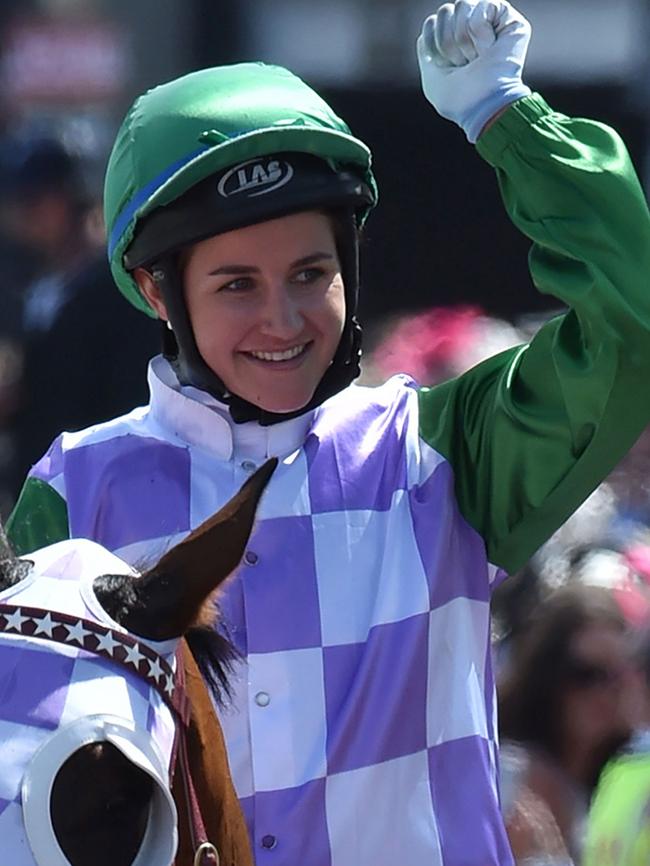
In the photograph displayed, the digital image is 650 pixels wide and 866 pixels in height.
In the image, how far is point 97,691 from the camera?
2.05m

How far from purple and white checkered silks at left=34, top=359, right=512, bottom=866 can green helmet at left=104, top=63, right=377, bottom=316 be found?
0.29 m

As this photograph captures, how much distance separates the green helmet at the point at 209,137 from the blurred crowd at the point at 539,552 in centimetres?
163

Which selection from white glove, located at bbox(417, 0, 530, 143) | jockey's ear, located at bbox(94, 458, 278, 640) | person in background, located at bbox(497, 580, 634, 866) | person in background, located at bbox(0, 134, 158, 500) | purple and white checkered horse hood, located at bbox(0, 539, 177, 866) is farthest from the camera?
person in background, located at bbox(0, 134, 158, 500)

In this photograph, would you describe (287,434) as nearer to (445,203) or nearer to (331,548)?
(331,548)

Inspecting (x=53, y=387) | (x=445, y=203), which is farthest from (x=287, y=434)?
(x=445, y=203)

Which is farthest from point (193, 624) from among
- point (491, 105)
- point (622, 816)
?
point (622, 816)

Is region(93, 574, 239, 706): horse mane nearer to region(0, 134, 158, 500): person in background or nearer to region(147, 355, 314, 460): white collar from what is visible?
region(147, 355, 314, 460): white collar

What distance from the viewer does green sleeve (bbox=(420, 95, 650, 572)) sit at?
→ 9.34 ft

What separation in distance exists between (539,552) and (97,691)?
10.3 ft

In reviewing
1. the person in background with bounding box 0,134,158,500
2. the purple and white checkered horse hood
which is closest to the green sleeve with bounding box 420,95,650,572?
the purple and white checkered horse hood

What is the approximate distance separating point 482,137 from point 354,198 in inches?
7.9

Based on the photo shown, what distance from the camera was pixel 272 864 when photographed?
2.84 m

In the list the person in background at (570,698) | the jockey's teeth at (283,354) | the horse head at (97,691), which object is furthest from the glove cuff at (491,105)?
the person in background at (570,698)

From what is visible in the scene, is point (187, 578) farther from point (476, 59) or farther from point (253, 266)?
point (476, 59)
